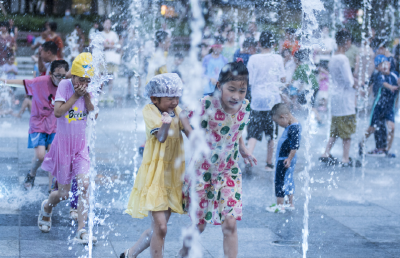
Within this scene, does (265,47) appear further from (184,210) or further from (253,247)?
(184,210)

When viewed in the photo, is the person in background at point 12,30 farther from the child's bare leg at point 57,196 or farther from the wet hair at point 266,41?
the child's bare leg at point 57,196

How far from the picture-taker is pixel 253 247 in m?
4.37

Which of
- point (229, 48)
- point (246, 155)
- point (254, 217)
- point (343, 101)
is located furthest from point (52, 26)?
point (246, 155)

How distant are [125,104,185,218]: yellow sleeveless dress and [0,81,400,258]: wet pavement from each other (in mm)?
769

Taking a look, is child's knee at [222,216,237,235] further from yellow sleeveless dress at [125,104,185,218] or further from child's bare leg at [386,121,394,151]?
child's bare leg at [386,121,394,151]

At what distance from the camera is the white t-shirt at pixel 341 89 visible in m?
7.97

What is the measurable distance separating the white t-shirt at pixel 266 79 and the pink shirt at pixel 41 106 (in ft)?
9.88

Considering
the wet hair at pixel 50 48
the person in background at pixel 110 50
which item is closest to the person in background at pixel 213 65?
the wet hair at pixel 50 48

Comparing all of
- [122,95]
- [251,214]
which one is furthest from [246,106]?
[122,95]

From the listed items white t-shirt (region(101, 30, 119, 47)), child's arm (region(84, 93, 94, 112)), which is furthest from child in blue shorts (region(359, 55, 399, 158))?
white t-shirt (region(101, 30, 119, 47))

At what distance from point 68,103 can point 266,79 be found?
12.4 ft

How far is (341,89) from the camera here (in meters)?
8.11

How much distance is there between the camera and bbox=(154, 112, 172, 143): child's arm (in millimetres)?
3343

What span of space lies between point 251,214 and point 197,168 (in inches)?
74.2
